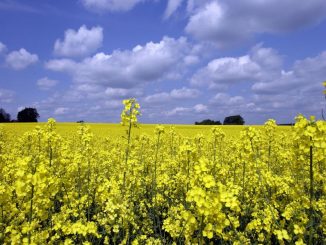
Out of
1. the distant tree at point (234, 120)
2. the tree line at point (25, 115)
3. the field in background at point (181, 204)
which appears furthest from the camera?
the tree line at point (25, 115)

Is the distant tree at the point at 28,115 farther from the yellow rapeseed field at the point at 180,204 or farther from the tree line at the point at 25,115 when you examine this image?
the yellow rapeseed field at the point at 180,204

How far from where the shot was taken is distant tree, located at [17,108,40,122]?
66375mm

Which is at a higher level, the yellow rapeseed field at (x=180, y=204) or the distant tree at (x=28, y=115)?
the distant tree at (x=28, y=115)

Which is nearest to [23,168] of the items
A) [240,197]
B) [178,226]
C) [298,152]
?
[178,226]

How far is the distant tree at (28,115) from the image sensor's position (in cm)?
6638

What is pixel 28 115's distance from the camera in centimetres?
6675

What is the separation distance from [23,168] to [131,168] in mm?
3012

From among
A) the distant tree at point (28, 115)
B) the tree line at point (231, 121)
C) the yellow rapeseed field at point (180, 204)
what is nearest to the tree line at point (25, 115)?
the distant tree at point (28, 115)

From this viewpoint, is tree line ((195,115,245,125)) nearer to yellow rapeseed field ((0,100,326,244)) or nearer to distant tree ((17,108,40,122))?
distant tree ((17,108,40,122))

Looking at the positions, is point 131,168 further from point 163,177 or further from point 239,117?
point 239,117

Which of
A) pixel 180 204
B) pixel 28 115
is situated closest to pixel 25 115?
pixel 28 115

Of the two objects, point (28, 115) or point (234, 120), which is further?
point (28, 115)

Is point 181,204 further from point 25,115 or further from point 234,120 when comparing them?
point 25,115

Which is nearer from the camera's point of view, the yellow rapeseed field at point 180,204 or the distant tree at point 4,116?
the yellow rapeseed field at point 180,204
